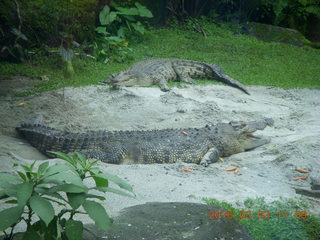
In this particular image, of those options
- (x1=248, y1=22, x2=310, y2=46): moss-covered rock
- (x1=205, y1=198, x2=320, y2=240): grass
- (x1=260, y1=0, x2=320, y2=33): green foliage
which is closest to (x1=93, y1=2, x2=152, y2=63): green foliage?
(x1=248, y1=22, x2=310, y2=46): moss-covered rock

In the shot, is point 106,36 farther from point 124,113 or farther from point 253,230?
point 253,230

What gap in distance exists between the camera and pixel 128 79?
8023mm

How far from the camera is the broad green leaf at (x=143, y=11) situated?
9.43 meters

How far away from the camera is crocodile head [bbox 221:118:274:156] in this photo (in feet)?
19.3

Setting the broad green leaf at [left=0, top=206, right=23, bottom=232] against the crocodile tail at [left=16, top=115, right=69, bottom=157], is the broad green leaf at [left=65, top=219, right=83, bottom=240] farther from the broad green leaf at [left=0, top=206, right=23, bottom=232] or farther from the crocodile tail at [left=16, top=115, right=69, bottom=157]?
the crocodile tail at [left=16, top=115, right=69, bottom=157]

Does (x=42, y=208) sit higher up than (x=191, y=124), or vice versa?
(x=42, y=208)

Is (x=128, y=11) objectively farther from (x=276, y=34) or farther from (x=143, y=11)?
(x=276, y=34)

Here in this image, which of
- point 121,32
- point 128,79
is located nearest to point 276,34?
point 121,32

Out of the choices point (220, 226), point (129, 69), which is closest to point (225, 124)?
point (129, 69)

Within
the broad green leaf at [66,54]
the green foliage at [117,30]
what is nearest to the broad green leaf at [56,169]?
the broad green leaf at [66,54]

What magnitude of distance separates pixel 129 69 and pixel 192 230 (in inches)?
243

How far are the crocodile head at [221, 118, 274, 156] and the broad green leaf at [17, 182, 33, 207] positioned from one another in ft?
13.7

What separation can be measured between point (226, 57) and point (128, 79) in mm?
2189

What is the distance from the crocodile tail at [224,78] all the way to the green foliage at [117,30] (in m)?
1.77
